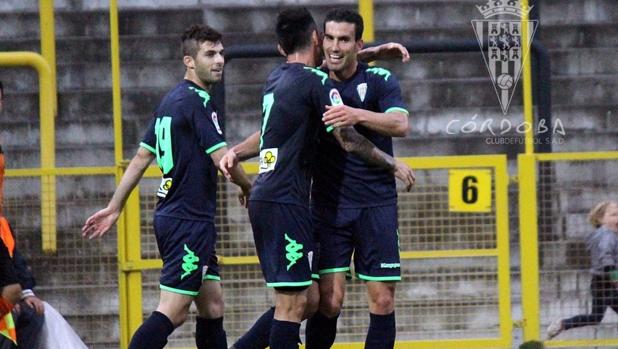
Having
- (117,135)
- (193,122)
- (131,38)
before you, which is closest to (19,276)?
(117,135)

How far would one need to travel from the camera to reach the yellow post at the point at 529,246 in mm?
10500

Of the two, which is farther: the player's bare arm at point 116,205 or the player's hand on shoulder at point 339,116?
the player's bare arm at point 116,205

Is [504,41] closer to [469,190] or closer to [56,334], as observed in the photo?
[469,190]

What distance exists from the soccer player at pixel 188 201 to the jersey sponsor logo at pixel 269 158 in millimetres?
371

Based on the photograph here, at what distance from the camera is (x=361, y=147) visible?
7625 mm

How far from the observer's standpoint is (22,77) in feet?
40.8

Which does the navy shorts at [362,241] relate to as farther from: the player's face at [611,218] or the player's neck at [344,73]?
the player's face at [611,218]

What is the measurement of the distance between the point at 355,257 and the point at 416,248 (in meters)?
2.49

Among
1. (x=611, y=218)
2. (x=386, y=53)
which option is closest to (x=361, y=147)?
(x=386, y=53)

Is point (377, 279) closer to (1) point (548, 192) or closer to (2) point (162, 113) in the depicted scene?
(2) point (162, 113)

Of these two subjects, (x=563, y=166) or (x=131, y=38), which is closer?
(x=563, y=166)

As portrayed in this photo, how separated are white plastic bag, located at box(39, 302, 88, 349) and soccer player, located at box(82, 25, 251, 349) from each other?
5.19ft

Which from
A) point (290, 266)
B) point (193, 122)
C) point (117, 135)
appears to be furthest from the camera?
point (117, 135)

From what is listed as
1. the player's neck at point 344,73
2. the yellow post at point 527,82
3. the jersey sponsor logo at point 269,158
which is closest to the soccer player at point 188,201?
the jersey sponsor logo at point 269,158
